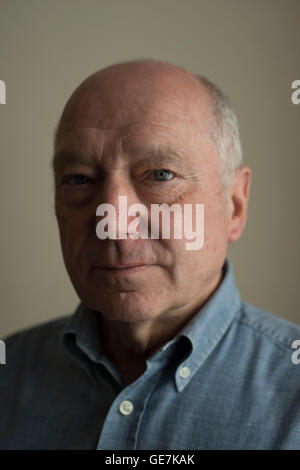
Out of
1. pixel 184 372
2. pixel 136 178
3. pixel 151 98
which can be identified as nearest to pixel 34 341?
pixel 184 372

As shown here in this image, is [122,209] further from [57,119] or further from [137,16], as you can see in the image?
[137,16]

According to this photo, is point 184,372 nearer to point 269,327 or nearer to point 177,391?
point 177,391

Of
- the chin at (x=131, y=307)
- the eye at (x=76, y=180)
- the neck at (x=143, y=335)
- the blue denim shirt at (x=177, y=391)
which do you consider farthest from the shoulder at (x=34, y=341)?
the eye at (x=76, y=180)

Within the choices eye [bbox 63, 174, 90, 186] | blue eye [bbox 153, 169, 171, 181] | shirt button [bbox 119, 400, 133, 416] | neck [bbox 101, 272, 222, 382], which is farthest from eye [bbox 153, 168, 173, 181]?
shirt button [bbox 119, 400, 133, 416]

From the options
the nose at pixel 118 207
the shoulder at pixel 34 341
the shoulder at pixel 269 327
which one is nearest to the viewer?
the nose at pixel 118 207

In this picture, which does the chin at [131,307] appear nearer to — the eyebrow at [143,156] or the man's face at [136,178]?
the man's face at [136,178]

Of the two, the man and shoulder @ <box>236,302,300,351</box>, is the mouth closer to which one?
the man
